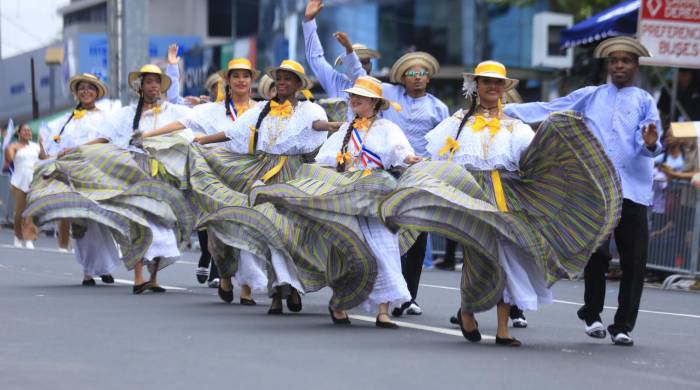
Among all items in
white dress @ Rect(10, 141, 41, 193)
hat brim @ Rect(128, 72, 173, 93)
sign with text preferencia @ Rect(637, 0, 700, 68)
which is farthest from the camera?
white dress @ Rect(10, 141, 41, 193)

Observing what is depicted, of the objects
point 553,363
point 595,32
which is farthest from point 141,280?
point 595,32

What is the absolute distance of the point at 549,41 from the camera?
25094mm

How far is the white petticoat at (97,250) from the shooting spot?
14.2 meters

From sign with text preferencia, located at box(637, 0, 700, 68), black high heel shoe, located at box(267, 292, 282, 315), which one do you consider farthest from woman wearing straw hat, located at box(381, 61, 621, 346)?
sign with text preferencia, located at box(637, 0, 700, 68)

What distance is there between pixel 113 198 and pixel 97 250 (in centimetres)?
77

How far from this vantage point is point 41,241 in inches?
1028

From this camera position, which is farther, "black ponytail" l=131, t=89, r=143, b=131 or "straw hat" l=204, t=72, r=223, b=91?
"straw hat" l=204, t=72, r=223, b=91

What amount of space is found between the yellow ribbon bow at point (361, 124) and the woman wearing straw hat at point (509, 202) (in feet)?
3.78

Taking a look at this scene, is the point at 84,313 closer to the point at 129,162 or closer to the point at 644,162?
the point at 129,162

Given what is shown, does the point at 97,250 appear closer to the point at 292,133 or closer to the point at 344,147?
Result: the point at 292,133

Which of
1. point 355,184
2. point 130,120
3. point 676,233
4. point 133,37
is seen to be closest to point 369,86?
point 355,184

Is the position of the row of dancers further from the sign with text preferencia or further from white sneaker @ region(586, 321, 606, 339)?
the sign with text preferencia

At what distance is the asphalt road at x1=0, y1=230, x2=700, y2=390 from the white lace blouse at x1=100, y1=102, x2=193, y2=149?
1.73 m

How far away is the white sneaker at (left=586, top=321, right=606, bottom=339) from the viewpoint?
32.4ft
